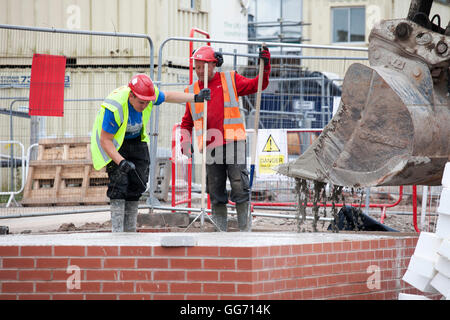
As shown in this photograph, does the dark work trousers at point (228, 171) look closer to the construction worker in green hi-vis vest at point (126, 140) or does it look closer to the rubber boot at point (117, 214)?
the construction worker in green hi-vis vest at point (126, 140)

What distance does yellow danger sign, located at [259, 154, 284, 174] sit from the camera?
10.5 metres

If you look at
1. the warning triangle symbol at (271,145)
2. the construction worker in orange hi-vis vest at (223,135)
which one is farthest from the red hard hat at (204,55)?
the warning triangle symbol at (271,145)

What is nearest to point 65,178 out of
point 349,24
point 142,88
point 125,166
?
point 125,166

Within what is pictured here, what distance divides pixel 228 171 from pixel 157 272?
10.7 ft

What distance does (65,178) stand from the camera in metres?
11.9

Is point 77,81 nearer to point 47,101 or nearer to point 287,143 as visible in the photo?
point 47,101

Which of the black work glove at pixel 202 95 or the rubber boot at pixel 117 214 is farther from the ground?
the black work glove at pixel 202 95

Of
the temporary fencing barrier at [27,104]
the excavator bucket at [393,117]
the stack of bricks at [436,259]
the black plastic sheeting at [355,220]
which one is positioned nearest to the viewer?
the stack of bricks at [436,259]

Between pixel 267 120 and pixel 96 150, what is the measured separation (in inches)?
256

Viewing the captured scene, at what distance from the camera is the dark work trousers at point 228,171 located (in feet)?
26.2

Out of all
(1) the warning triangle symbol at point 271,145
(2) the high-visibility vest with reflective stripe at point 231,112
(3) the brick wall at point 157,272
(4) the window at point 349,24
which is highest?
(4) the window at point 349,24

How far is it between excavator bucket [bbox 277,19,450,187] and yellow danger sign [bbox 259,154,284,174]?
11.9 feet

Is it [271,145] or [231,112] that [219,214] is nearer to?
[231,112]

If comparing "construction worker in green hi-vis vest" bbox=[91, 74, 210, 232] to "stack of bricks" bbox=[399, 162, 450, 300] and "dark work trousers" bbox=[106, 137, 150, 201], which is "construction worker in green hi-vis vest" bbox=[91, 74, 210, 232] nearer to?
"dark work trousers" bbox=[106, 137, 150, 201]
